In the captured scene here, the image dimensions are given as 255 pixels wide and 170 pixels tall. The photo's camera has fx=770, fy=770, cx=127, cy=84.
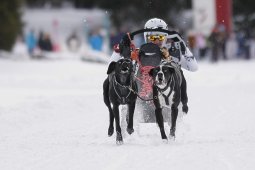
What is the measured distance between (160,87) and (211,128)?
2963 millimetres

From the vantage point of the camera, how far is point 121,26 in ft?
172

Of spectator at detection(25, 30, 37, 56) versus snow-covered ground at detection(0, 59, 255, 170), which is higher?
spectator at detection(25, 30, 37, 56)

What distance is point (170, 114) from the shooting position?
12.1 metres

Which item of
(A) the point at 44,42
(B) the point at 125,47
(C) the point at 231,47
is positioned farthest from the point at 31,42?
(B) the point at 125,47

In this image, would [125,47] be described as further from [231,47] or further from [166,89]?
[231,47]

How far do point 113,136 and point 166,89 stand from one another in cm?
175

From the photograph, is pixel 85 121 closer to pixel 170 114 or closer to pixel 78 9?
pixel 170 114

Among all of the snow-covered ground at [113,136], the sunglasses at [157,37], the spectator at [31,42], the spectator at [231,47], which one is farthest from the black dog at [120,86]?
the spectator at [31,42]

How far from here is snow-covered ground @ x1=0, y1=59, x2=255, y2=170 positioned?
351 inches

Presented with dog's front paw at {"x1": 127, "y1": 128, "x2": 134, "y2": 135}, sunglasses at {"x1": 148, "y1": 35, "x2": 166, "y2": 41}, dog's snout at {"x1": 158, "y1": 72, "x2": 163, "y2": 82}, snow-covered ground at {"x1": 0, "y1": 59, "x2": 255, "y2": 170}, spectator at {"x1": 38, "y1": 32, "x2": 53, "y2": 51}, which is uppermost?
spectator at {"x1": 38, "y1": 32, "x2": 53, "y2": 51}

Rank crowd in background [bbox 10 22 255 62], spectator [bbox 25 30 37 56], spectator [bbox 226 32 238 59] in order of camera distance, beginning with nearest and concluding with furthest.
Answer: crowd in background [bbox 10 22 255 62]
spectator [bbox 226 32 238 59]
spectator [bbox 25 30 37 56]

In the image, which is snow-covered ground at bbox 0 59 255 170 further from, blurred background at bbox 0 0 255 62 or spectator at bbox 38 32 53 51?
spectator at bbox 38 32 53 51

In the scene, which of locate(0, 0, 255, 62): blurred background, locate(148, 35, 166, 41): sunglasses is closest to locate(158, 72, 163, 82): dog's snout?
locate(148, 35, 166, 41): sunglasses

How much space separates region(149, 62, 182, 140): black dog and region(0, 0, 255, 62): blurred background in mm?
20453
